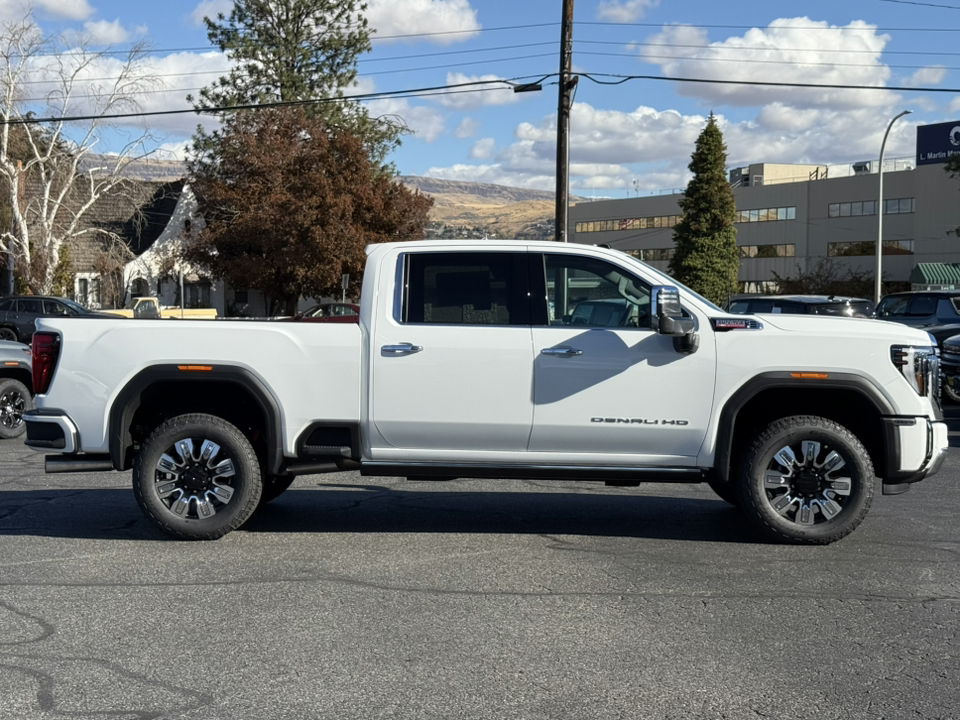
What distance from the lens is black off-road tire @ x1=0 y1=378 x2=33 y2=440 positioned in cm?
1362

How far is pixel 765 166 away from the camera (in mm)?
100062

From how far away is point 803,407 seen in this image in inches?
299

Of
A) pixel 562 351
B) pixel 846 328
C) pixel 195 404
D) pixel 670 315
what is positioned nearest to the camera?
pixel 670 315

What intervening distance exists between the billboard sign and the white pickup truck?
66301 mm

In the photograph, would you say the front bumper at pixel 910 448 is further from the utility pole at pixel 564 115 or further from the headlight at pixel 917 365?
the utility pole at pixel 564 115

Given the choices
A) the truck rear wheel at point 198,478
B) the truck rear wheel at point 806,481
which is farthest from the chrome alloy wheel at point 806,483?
the truck rear wheel at point 198,478

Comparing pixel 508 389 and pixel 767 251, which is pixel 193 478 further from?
pixel 767 251

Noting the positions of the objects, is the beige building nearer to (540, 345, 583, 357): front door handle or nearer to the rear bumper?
(540, 345, 583, 357): front door handle

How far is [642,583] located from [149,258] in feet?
173

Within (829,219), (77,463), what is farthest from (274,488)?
(829,219)

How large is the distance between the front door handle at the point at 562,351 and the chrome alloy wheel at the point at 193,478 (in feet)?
7.30

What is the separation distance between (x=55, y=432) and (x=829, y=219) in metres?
80.9

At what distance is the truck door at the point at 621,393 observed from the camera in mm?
7211

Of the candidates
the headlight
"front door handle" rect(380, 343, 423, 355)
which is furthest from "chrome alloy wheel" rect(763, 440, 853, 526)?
"front door handle" rect(380, 343, 423, 355)
